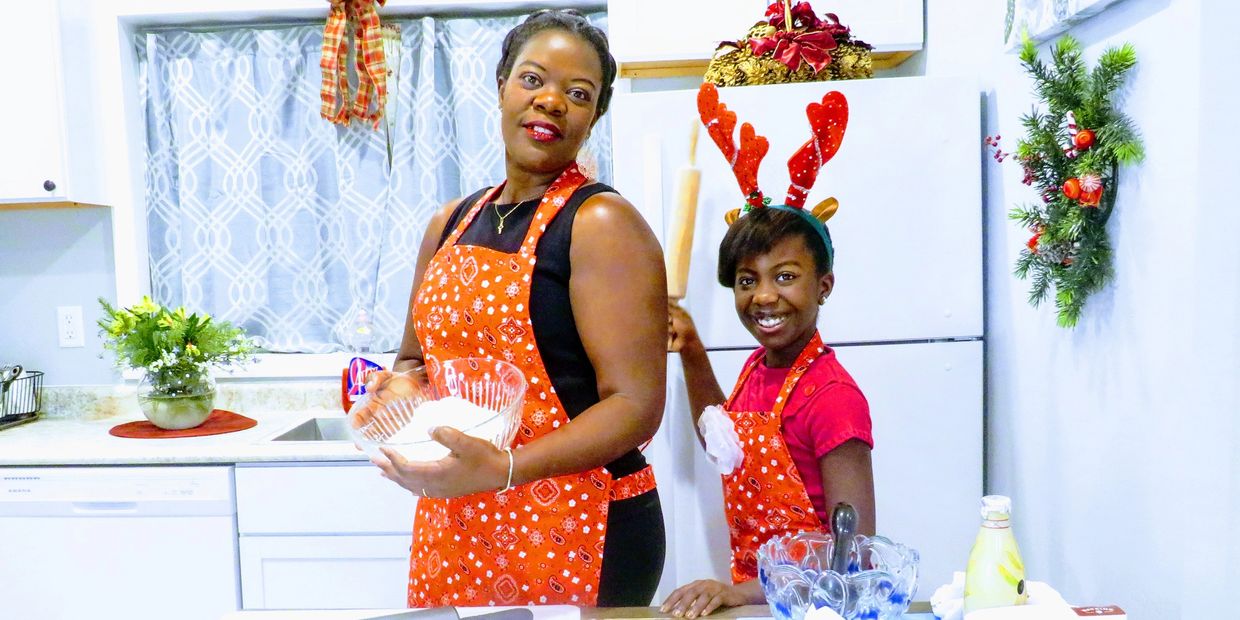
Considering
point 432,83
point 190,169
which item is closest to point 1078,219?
point 432,83

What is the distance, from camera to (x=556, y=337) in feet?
3.55

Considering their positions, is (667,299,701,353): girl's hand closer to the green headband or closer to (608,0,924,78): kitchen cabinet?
A: the green headband

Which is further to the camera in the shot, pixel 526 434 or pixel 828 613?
pixel 526 434

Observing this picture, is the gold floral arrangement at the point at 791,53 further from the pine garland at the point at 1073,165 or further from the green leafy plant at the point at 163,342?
the green leafy plant at the point at 163,342

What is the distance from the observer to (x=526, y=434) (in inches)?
43.1

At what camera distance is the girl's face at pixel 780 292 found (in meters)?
1.21

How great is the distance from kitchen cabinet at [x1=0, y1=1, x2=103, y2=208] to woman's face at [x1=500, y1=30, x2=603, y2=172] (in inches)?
64.0

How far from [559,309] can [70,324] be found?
2035mm

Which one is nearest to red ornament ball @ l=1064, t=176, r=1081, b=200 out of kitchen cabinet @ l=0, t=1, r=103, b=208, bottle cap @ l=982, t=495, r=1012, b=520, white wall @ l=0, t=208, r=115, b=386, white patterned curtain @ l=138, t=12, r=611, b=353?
bottle cap @ l=982, t=495, r=1012, b=520

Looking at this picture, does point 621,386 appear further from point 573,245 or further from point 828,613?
point 828,613

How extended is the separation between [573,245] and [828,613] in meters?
0.51

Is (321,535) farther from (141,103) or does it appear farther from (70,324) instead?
(141,103)

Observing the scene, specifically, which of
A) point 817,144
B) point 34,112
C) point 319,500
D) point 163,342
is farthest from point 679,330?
point 34,112

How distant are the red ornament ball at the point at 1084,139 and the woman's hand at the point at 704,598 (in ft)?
2.37
